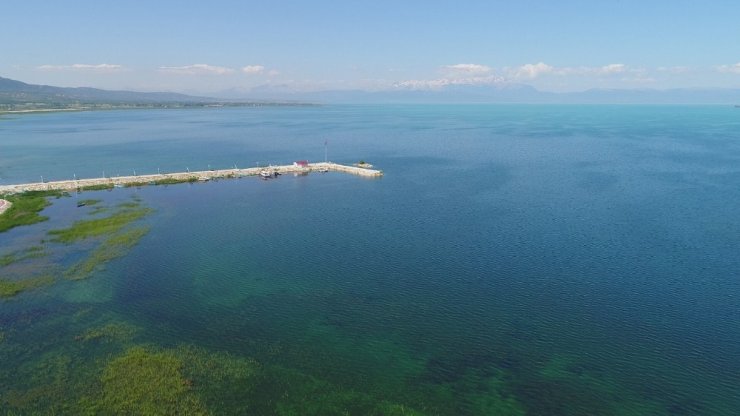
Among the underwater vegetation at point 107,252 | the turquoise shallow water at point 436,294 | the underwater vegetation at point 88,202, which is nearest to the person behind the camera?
the turquoise shallow water at point 436,294

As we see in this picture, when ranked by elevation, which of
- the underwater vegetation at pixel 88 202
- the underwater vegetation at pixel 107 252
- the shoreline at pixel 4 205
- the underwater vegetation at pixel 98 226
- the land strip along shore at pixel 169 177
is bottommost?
the underwater vegetation at pixel 107 252

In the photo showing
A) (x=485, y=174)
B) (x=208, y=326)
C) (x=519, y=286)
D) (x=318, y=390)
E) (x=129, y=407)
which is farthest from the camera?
(x=485, y=174)

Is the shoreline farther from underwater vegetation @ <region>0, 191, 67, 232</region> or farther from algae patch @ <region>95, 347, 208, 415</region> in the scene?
algae patch @ <region>95, 347, 208, 415</region>

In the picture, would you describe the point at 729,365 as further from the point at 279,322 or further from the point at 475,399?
the point at 279,322

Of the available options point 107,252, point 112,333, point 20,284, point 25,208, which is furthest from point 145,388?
point 25,208

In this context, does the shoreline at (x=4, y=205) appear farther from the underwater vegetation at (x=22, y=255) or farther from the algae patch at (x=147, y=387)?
the algae patch at (x=147, y=387)

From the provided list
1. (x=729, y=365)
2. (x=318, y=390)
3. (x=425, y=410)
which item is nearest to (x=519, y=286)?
(x=729, y=365)

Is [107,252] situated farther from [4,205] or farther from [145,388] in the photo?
[4,205]

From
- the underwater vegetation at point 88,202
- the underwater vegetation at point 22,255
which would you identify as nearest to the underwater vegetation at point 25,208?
the underwater vegetation at point 88,202
